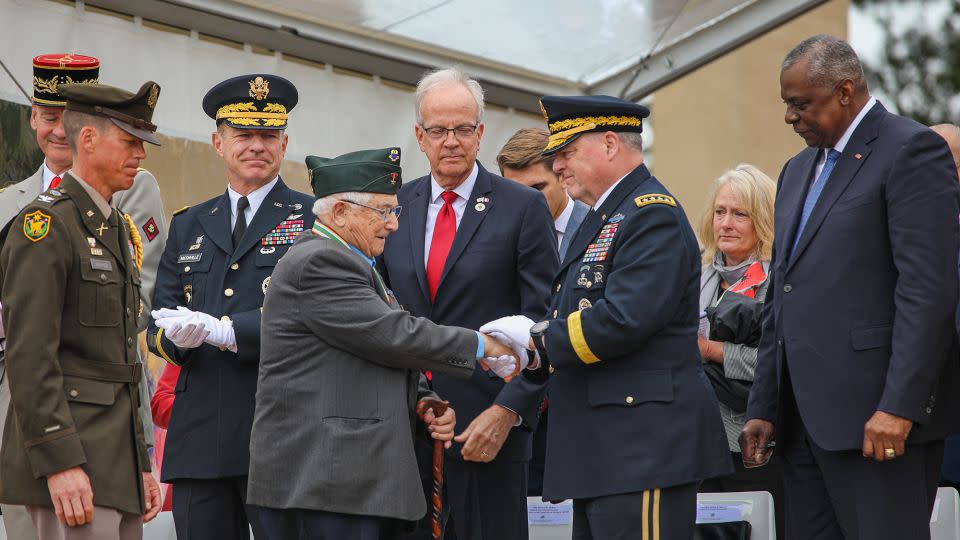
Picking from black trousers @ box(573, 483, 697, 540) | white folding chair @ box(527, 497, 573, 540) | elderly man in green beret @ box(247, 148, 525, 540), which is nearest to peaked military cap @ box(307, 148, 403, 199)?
elderly man in green beret @ box(247, 148, 525, 540)

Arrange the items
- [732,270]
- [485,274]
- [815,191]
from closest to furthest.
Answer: [815,191] → [485,274] → [732,270]

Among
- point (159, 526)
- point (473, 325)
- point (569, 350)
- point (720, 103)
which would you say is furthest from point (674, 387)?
point (720, 103)

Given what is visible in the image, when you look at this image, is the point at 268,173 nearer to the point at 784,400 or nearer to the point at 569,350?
the point at 569,350

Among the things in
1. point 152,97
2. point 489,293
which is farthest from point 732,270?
point 152,97

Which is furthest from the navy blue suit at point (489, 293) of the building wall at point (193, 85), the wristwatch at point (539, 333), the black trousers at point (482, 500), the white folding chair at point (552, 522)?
the building wall at point (193, 85)

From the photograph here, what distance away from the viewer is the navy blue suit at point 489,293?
438 centimetres

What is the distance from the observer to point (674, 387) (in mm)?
3869

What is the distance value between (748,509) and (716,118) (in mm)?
9491

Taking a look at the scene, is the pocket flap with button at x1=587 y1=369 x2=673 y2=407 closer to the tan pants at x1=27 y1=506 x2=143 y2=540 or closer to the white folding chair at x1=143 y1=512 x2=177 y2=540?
the tan pants at x1=27 y1=506 x2=143 y2=540

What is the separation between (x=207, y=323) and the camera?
14.1 ft

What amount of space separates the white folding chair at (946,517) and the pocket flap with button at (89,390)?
10.5 feet

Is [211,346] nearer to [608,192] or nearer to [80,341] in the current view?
[80,341]

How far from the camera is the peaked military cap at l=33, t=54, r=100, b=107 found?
16.4 feet

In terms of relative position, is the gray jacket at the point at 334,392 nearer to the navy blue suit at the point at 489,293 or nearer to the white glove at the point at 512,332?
the white glove at the point at 512,332
